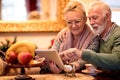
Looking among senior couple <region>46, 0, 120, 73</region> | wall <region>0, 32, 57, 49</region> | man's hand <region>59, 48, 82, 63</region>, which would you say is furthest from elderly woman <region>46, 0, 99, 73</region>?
wall <region>0, 32, 57, 49</region>

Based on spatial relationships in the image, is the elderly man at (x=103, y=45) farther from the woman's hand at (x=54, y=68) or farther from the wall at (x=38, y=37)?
the wall at (x=38, y=37)

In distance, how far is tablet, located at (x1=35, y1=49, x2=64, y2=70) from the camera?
1633mm

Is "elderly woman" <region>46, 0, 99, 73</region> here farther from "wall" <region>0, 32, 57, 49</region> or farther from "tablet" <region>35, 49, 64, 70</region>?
"wall" <region>0, 32, 57, 49</region>

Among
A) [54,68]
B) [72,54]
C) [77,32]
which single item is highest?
[77,32]

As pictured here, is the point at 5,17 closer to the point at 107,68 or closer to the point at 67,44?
the point at 67,44

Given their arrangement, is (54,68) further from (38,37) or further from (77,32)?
(38,37)

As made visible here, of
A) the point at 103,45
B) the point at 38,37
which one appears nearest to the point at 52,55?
the point at 103,45

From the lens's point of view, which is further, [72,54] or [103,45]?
[103,45]

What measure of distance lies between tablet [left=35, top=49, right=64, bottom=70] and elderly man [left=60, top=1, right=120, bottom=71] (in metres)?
0.07

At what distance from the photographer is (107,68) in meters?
1.73

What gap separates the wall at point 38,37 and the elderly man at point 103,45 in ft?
3.37

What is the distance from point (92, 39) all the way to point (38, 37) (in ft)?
3.36

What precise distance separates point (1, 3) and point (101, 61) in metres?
1.51

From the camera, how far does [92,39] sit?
6.54 feet
